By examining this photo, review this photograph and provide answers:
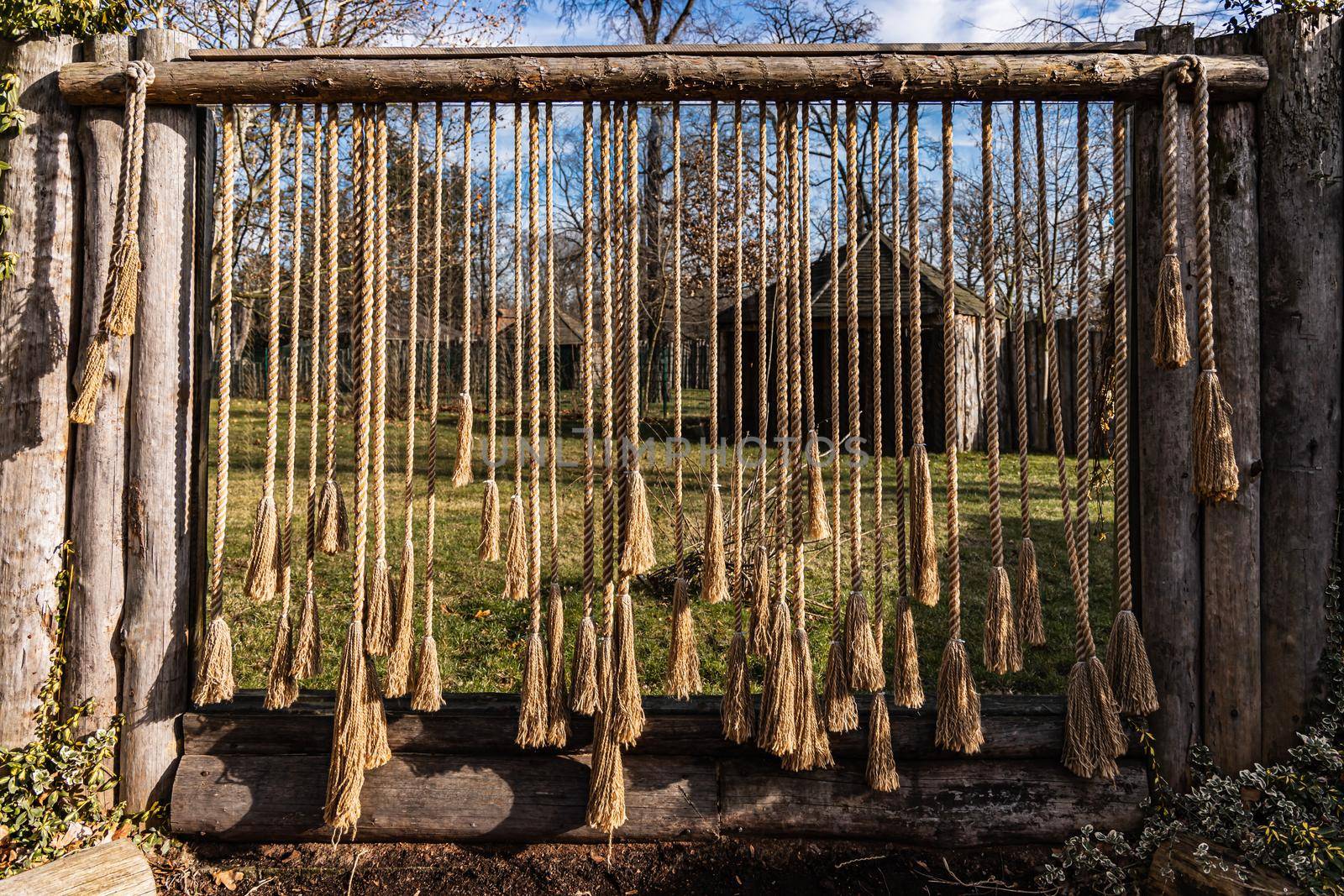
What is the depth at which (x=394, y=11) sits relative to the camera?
8789 millimetres

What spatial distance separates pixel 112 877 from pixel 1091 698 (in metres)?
2.83

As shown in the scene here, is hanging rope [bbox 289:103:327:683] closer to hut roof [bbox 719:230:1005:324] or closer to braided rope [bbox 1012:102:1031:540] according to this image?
braided rope [bbox 1012:102:1031:540]

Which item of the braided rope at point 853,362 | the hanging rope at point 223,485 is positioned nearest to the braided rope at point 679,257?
the braided rope at point 853,362

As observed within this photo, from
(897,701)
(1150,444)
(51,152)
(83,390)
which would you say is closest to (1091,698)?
(897,701)

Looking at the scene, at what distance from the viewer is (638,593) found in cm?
523

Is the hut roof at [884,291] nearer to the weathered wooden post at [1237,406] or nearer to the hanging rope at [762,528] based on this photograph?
the weathered wooden post at [1237,406]

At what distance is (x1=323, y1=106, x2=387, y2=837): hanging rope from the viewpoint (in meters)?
2.51

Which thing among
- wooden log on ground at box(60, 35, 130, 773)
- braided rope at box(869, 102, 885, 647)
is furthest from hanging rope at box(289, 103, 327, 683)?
braided rope at box(869, 102, 885, 647)

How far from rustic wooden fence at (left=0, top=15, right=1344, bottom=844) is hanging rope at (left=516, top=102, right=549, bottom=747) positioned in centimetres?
21

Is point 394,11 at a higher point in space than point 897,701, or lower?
higher

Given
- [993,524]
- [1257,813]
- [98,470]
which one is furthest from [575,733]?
[1257,813]

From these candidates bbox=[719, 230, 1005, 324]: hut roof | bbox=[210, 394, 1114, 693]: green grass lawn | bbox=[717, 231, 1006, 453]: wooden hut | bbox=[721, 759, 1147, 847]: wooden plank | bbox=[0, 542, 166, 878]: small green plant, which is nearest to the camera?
bbox=[0, 542, 166, 878]: small green plant

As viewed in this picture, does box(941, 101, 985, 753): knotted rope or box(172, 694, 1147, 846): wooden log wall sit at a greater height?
box(941, 101, 985, 753): knotted rope

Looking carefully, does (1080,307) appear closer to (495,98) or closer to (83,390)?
(495,98)
